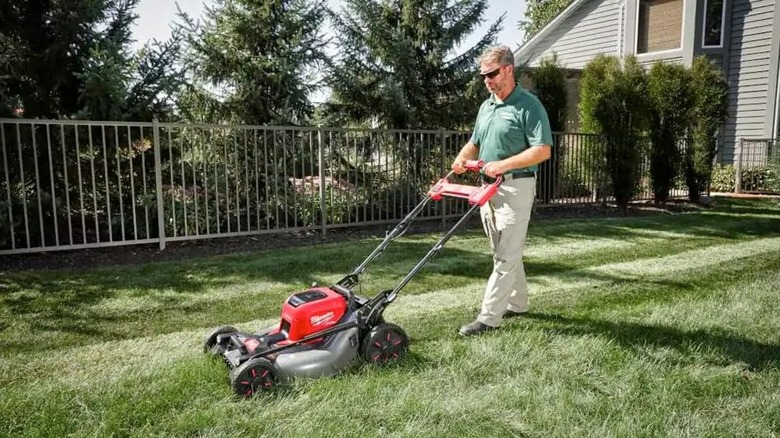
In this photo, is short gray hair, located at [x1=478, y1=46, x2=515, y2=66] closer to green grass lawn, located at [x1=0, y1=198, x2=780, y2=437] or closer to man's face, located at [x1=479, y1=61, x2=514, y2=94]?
man's face, located at [x1=479, y1=61, x2=514, y2=94]

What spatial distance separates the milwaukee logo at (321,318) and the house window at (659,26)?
51.2 ft

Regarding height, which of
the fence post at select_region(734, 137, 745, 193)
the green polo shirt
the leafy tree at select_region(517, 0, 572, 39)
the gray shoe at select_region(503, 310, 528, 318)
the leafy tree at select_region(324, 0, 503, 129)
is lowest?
the gray shoe at select_region(503, 310, 528, 318)

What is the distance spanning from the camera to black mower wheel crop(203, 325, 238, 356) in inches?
120

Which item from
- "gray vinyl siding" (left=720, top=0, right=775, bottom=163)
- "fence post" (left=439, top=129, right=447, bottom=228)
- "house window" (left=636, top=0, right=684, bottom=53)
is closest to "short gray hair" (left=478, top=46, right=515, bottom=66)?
"fence post" (left=439, top=129, right=447, bottom=228)

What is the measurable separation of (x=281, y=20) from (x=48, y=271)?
14.7 ft

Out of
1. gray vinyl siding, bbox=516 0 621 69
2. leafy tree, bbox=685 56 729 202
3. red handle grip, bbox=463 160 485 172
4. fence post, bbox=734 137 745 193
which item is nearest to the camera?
red handle grip, bbox=463 160 485 172

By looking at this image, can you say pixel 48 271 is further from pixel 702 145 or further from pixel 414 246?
pixel 702 145

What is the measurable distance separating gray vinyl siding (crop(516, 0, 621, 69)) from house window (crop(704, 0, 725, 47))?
2386 mm

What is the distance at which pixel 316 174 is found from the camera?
26.7 ft

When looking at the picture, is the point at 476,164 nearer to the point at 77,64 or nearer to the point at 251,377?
the point at 251,377

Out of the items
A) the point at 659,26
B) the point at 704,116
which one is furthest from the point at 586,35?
the point at 704,116

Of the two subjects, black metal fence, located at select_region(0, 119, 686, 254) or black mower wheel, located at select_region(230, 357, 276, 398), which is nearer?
black mower wheel, located at select_region(230, 357, 276, 398)

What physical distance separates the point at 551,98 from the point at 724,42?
7064 millimetres

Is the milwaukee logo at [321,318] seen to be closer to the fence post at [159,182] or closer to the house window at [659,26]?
the fence post at [159,182]
